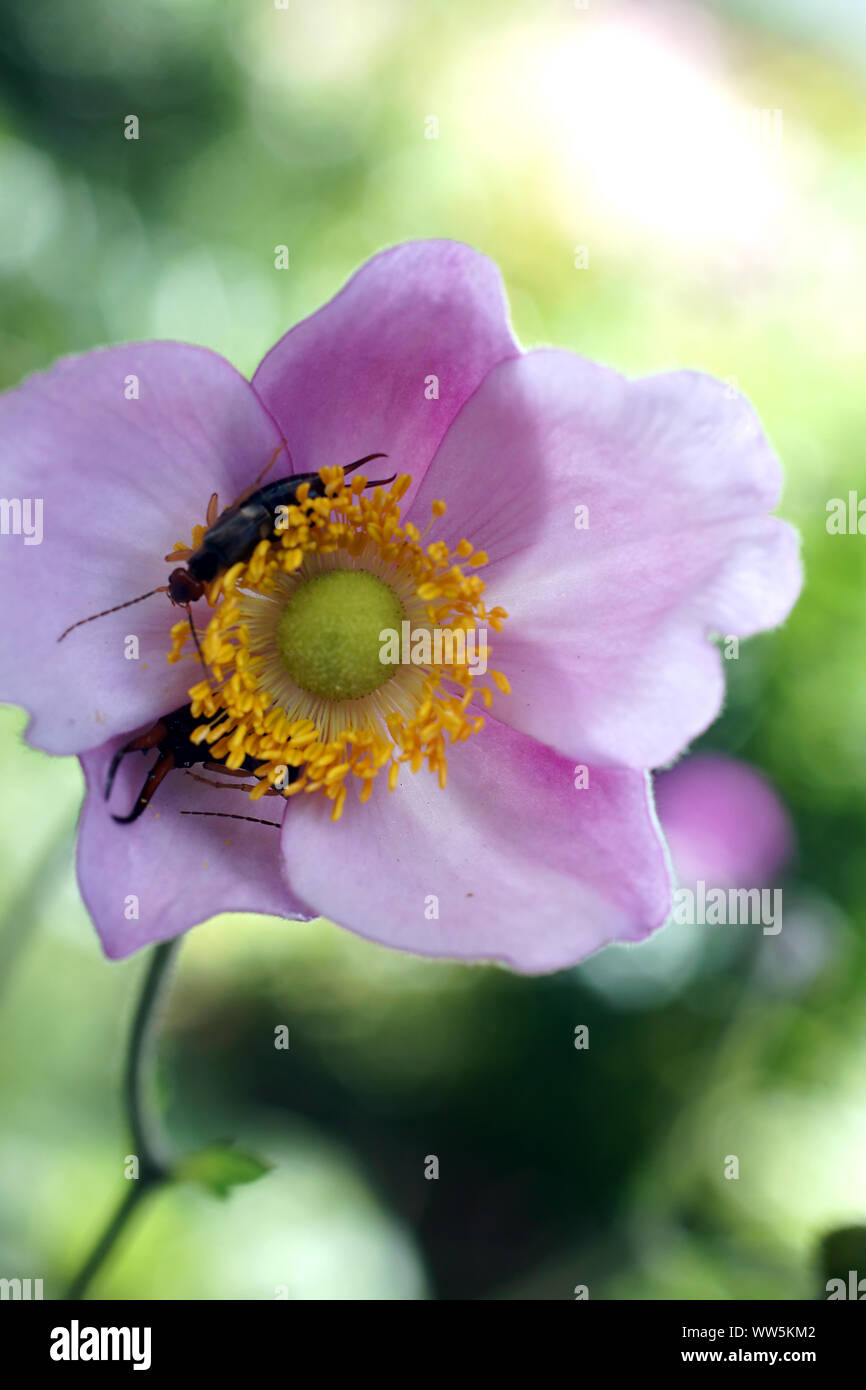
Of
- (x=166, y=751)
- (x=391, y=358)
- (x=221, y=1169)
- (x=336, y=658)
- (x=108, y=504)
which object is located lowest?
(x=221, y=1169)

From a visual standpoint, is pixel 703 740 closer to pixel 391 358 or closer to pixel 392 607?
pixel 392 607

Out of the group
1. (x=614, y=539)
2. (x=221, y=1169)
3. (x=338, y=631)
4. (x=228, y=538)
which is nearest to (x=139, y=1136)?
(x=221, y=1169)

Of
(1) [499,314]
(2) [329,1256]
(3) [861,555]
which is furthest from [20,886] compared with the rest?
(3) [861,555]

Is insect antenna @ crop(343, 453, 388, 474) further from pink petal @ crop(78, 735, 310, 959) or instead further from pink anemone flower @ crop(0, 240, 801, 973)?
pink petal @ crop(78, 735, 310, 959)

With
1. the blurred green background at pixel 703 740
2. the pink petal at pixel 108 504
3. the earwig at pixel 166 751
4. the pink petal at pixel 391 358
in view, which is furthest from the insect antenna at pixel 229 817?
the blurred green background at pixel 703 740

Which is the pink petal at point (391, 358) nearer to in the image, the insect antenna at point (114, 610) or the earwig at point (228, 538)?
the earwig at point (228, 538)
